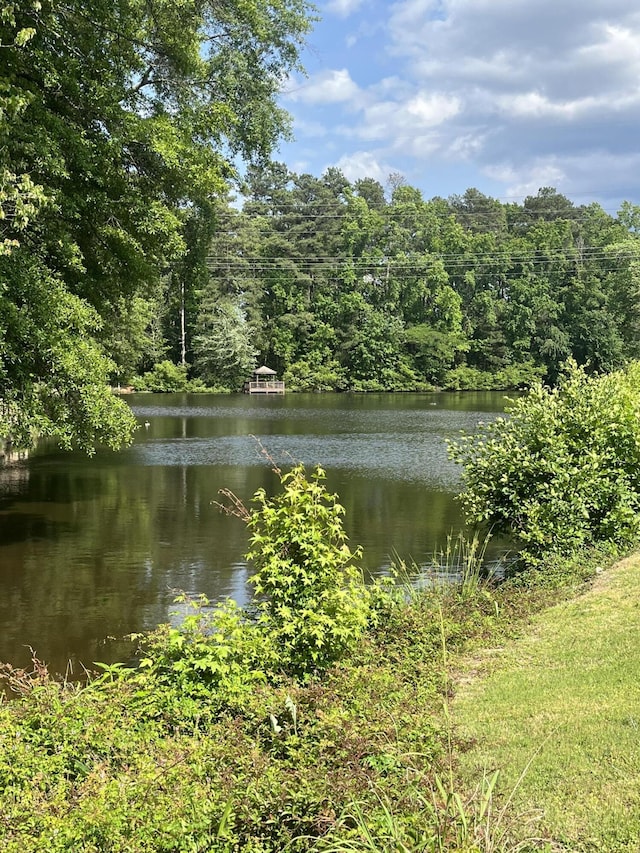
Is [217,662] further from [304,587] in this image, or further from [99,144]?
[99,144]

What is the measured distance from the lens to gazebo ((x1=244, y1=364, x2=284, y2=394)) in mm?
61966

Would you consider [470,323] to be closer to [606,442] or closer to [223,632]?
[606,442]

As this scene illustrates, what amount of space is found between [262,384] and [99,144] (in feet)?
163

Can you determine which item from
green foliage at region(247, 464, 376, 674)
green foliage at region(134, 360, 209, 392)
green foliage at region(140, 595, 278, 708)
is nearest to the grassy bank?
green foliage at region(140, 595, 278, 708)

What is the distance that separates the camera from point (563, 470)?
972 cm

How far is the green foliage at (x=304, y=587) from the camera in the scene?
575 cm

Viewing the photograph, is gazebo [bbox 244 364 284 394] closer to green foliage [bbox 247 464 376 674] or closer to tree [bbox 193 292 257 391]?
tree [bbox 193 292 257 391]

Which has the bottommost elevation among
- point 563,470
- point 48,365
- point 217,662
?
point 217,662

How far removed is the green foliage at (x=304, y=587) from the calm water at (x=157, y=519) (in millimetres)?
3052

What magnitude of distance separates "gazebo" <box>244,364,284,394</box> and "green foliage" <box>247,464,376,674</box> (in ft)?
183

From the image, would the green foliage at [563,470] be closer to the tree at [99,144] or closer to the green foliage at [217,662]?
the green foliage at [217,662]

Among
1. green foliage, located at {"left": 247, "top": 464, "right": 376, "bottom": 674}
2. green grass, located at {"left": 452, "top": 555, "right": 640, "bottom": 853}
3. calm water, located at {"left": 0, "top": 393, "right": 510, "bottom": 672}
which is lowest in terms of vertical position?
calm water, located at {"left": 0, "top": 393, "right": 510, "bottom": 672}

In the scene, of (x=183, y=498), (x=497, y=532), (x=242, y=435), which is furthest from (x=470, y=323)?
(x=497, y=532)

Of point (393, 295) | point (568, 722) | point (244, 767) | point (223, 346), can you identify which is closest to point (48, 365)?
point (244, 767)
